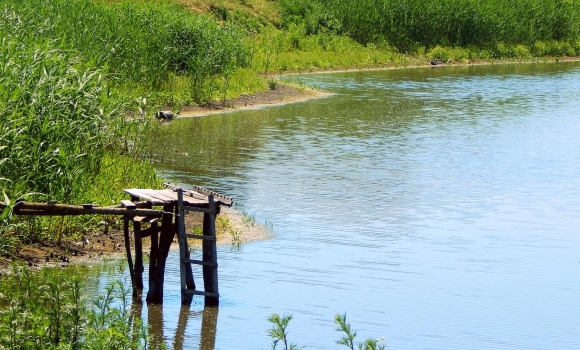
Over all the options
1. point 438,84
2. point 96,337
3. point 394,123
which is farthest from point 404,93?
point 96,337

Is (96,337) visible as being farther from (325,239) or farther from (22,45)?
(22,45)

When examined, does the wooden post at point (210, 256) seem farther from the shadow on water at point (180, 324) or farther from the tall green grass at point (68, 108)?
the tall green grass at point (68, 108)

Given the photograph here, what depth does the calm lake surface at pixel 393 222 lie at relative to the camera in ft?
33.0

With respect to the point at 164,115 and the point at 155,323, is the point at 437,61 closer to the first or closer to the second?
the point at 164,115

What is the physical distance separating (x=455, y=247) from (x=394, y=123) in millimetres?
11872

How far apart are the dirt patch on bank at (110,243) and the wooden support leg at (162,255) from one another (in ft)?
5.01

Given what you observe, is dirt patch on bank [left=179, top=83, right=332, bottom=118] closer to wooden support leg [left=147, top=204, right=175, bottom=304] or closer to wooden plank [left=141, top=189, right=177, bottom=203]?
wooden plank [left=141, top=189, right=177, bottom=203]

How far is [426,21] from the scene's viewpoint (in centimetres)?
4231

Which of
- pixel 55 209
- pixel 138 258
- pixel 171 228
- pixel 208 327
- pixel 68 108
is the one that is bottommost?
pixel 208 327

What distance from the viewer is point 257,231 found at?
1369cm

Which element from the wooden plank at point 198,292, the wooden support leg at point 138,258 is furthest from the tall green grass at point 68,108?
the wooden plank at point 198,292

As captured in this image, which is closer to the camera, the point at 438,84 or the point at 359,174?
the point at 359,174

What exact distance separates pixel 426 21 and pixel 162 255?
33.6 metres

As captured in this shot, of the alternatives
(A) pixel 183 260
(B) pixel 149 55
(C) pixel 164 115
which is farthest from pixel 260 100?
(A) pixel 183 260
